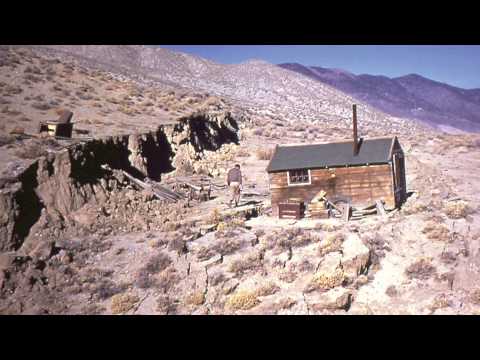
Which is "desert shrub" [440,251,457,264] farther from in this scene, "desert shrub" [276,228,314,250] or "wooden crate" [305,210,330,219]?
"wooden crate" [305,210,330,219]

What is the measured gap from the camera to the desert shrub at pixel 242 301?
1157 centimetres

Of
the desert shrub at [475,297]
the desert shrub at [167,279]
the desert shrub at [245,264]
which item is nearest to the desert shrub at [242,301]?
the desert shrub at [245,264]

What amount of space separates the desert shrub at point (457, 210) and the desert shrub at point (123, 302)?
13414mm

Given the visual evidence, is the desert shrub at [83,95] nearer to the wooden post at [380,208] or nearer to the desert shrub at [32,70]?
the desert shrub at [32,70]

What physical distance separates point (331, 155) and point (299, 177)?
81.6 inches

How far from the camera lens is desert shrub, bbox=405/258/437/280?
12.6m

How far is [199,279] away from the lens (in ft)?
43.1

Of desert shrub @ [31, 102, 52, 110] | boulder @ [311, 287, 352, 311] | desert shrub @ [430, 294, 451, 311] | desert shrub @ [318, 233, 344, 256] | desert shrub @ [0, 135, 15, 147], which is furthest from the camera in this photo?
desert shrub @ [31, 102, 52, 110]

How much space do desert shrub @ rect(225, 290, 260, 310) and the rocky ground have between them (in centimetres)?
3

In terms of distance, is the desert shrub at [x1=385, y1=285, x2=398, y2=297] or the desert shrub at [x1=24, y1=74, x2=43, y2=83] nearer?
the desert shrub at [x1=385, y1=285, x2=398, y2=297]

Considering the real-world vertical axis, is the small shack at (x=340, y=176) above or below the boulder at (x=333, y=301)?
above

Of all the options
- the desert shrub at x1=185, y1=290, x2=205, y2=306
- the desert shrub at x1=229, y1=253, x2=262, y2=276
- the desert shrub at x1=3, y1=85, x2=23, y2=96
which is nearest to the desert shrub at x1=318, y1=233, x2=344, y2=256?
the desert shrub at x1=229, y1=253, x2=262, y2=276

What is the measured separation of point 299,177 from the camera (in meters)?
20.6

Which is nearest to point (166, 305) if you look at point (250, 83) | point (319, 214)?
point (319, 214)
